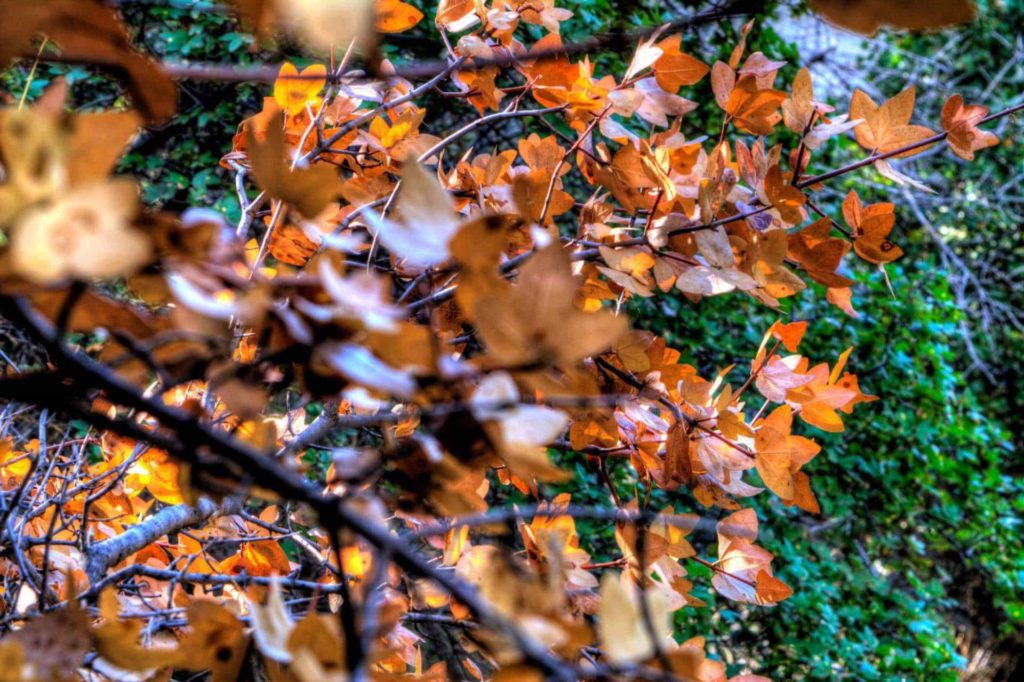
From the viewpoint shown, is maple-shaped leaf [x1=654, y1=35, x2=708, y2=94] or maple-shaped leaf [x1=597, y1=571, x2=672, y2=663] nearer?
maple-shaped leaf [x1=597, y1=571, x2=672, y2=663]

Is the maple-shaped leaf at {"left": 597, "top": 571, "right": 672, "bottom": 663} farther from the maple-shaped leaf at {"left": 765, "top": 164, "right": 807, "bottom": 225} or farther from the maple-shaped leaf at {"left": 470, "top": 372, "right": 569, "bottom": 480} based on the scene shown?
the maple-shaped leaf at {"left": 765, "top": 164, "right": 807, "bottom": 225}

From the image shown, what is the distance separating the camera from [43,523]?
1.03 m

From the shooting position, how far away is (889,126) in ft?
2.42

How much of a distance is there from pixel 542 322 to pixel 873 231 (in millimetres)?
524

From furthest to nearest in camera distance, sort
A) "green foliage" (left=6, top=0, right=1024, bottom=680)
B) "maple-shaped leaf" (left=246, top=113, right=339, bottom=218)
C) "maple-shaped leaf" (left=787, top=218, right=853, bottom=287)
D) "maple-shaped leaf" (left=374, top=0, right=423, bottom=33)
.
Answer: "green foliage" (left=6, top=0, right=1024, bottom=680) < "maple-shaped leaf" (left=374, top=0, right=423, bottom=33) < "maple-shaped leaf" (left=787, top=218, right=853, bottom=287) < "maple-shaped leaf" (left=246, top=113, right=339, bottom=218)

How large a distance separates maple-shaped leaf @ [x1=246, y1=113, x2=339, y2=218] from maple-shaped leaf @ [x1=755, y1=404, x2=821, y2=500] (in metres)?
0.44

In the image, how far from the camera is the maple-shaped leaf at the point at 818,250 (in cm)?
67

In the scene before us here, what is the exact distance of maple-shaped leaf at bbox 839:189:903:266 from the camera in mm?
716

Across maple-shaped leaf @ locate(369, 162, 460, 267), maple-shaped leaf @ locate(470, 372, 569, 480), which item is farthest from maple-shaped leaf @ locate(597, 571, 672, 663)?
maple-shaped leaf @ locate(369, 162, 460, 267)

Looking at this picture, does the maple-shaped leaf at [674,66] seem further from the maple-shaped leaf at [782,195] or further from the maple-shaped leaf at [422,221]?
the maple-shaped leaf at [422,221]

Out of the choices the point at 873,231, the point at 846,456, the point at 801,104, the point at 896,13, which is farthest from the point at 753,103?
the point at 846,456

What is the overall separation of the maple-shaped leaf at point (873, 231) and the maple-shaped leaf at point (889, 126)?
59 mm

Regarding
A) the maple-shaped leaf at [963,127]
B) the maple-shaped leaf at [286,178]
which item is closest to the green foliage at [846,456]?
the maple-shaped leaf at [963,127]

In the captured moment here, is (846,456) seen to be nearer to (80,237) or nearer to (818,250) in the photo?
(818,250)
